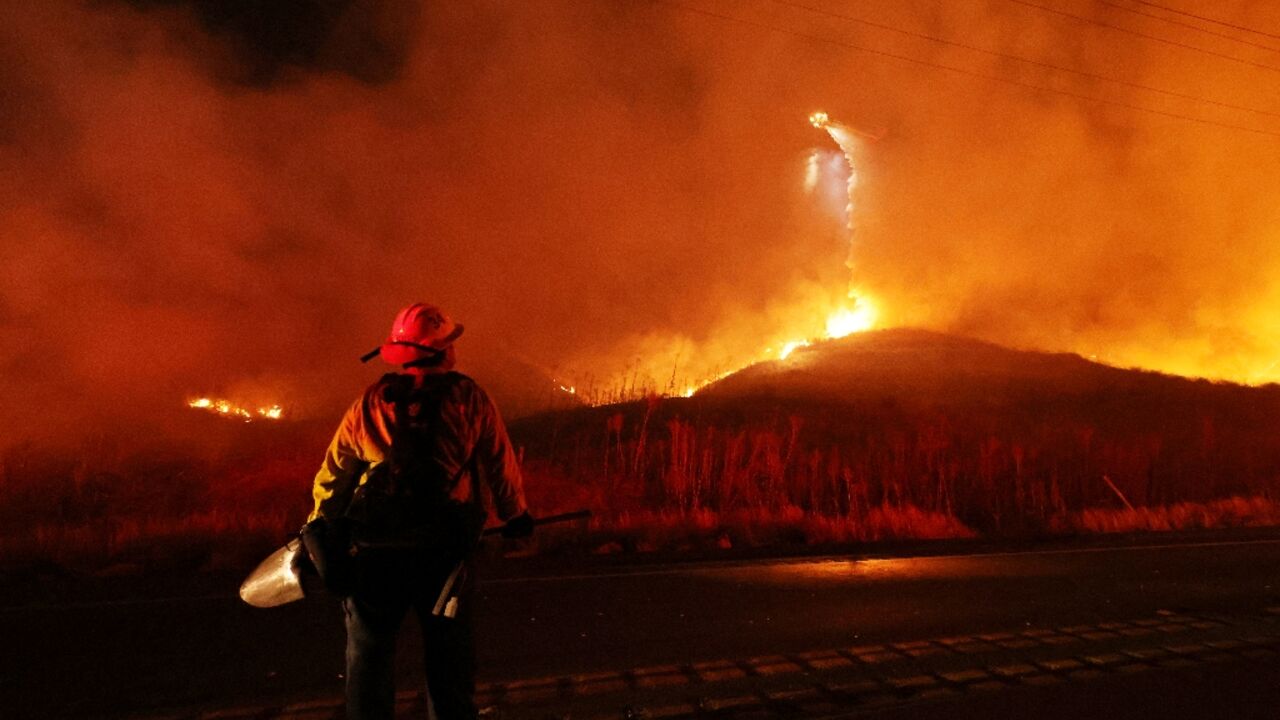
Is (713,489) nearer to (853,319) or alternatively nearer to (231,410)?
(231,410)

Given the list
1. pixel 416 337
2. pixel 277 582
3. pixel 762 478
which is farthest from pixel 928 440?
pixel 277 582

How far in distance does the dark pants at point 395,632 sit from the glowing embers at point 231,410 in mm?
20623

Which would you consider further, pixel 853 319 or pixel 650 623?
pixel 853 319

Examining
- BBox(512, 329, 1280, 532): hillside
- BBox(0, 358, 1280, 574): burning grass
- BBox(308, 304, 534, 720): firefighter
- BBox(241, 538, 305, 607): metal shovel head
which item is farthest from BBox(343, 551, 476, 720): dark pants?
BBox(512, 329, 1280, 532): hillside

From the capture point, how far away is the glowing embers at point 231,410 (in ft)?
72.8

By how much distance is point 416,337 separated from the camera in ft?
10.6

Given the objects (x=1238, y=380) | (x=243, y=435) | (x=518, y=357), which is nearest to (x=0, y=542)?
(x=243, y=435)

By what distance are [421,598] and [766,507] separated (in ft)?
32.7

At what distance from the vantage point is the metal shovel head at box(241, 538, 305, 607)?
10.1ft

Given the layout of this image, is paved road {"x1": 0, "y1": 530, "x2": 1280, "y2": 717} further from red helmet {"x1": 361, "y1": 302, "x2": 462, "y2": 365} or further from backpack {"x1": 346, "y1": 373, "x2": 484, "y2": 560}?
red helmet {"x1": 361, "y1": 302, "x2": 462, "y2": 365}

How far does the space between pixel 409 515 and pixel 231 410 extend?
888 inches

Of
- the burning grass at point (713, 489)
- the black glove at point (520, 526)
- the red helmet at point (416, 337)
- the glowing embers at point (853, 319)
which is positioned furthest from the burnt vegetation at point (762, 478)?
the glowing embers at point (853, 319)

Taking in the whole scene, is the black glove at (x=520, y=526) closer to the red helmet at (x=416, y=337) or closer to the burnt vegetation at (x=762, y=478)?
the red helmet at (x=416, y=337)

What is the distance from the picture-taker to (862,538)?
10555mm
